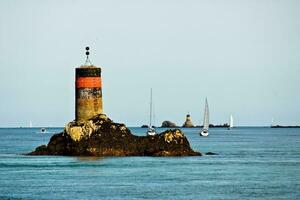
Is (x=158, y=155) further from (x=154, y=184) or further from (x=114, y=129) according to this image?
(x=154, y=184)

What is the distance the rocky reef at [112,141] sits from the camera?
82.2 meters

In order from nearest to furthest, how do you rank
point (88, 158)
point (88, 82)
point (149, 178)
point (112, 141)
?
1. point (149, 178)
2. point (88, 158)
3. point (112, 141)
4. point (88, 82)

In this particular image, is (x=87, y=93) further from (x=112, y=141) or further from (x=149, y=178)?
(x=149, y=178)

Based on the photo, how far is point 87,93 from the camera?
83.5m

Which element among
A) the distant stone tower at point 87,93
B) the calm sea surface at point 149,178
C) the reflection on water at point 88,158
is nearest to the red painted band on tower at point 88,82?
the distant stone tower at point 87,93

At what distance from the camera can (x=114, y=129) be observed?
82.8 metres

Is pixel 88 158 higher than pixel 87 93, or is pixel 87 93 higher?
pixel 87 93

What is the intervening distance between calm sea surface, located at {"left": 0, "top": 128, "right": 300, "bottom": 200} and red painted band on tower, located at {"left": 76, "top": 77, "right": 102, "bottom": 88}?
6451 millimetres

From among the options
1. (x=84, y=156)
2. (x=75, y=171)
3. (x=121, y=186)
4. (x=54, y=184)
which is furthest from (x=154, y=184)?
(x=84, y=156)

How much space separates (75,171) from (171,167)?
7562 mm

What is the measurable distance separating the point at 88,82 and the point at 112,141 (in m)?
5.39

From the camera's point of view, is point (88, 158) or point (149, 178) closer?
point (149, 178)

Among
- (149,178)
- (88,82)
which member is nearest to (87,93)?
(88,82)

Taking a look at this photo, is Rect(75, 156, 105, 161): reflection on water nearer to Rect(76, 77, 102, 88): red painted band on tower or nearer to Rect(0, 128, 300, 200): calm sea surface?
Rect(0, 128, 300, 200): calm sea surface
